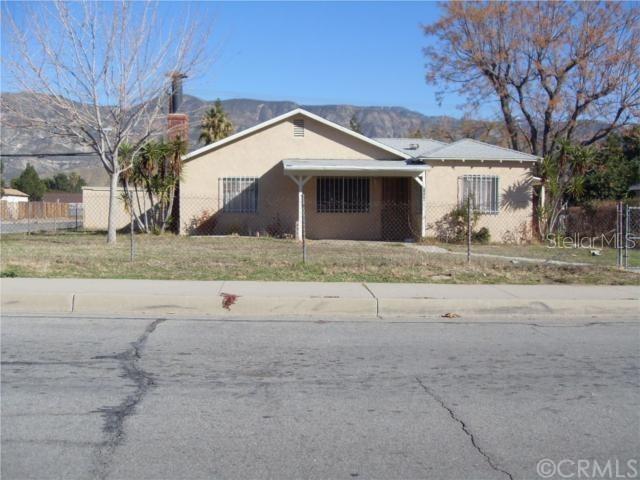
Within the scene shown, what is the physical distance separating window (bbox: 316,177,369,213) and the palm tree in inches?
746

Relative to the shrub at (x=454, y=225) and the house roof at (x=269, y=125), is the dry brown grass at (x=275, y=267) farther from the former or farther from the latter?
the house roof at (x=269, y=125)

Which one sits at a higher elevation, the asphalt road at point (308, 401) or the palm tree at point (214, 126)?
the palm tree at point (214, 126)

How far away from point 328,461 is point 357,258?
10721 millimetres

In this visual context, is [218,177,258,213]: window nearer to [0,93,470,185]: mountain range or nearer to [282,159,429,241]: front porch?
[282,159,429,241]: front porch

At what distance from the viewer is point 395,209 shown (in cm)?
2480

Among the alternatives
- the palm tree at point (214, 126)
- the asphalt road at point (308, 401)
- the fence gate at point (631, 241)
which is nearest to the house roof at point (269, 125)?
the fence gate at point (631, 241)

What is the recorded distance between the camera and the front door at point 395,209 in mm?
24250

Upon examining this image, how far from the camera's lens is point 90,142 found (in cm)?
1961

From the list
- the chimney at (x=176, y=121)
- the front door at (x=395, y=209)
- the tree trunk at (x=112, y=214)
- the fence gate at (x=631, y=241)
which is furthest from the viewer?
the front door at (x=395, y=209)

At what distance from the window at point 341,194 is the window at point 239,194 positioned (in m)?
2.28

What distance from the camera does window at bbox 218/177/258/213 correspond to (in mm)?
23844

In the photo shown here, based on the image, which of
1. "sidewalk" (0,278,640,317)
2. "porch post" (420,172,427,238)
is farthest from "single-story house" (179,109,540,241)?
"sidewalk" (0,278,640,317)

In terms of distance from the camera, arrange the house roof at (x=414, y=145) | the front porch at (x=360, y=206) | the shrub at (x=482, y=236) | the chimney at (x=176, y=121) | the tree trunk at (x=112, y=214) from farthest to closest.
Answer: the house roof at (x=414, y=145) → the front porch at (x=360, y=206) → the shrub at (x=482, y=236) → the chimney at (x=176, y=121) → the tree trunk at (x=112, y=214)

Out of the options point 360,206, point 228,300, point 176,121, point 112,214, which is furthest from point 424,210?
point 228,300
